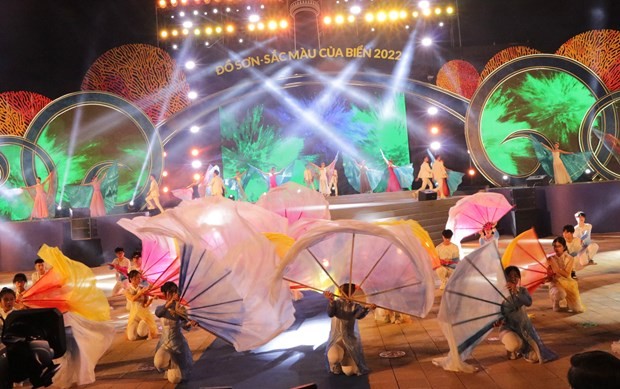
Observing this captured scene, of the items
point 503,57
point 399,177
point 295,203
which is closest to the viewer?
point 295,203

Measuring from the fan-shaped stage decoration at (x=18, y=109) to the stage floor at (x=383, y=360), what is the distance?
16411 millimetres

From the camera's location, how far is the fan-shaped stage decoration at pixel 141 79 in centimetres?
2314

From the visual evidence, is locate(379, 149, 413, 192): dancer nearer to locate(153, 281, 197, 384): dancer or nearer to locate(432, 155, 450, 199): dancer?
locate(432, 155, 450, 199): dancer

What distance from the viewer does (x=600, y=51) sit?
71.3 feet

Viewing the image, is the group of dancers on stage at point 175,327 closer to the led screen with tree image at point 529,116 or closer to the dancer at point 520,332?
the dancer at point 520,332

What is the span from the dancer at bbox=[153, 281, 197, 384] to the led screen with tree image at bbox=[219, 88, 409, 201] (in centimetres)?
1977

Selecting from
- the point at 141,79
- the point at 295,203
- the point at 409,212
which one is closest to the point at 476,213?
the point at 295,203

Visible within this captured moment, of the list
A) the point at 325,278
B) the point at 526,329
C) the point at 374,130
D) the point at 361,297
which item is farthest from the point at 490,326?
the point at 374,130

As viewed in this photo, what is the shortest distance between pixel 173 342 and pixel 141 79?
19.9 meters

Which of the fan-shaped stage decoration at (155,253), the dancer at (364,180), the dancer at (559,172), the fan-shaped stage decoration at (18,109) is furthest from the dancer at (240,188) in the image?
the fan-shaped stage decoration at (155,253)

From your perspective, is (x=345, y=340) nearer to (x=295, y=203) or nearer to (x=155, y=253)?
(x=155, y=253)

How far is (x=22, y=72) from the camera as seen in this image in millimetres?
22016

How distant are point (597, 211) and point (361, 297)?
1282 cm

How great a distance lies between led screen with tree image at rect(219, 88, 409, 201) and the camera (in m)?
25.4
